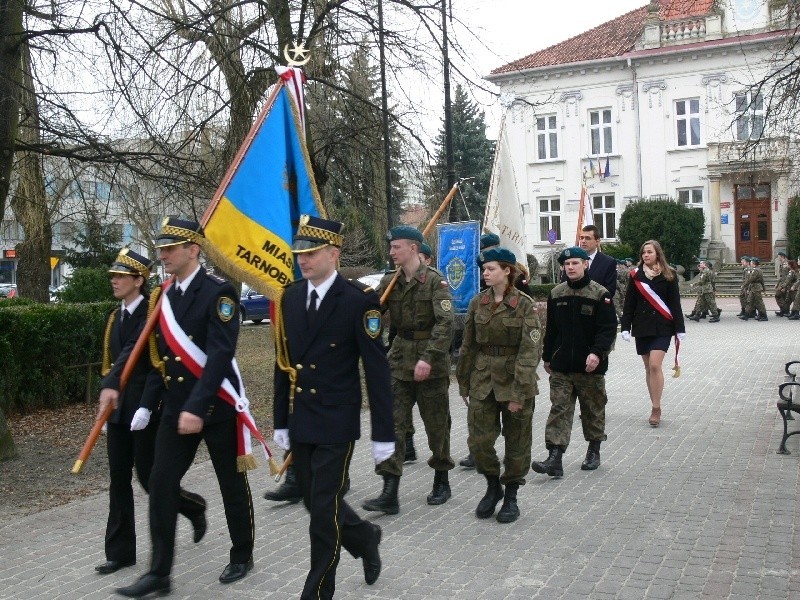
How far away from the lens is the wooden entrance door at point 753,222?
139 ft

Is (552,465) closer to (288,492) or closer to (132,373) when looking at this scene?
(288,492)

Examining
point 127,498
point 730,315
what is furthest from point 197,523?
point 730,315

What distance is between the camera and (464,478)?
8.34m

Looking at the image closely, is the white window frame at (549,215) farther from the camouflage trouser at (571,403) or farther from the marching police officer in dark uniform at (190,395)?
the marching police officer in dark uniform at (190,395)

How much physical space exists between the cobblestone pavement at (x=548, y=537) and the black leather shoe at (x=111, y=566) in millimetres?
52

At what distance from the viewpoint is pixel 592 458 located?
860 cm

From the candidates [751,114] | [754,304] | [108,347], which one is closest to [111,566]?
[108,347]

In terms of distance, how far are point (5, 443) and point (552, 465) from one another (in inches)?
202

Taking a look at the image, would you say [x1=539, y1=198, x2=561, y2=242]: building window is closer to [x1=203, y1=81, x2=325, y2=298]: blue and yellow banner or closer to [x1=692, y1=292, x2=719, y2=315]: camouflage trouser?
[x1=692, y1=292, x2=719, y2=315]: camouflage trouser

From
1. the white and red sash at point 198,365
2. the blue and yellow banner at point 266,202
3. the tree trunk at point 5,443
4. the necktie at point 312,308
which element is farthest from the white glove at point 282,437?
the tree trunk at point 5,443

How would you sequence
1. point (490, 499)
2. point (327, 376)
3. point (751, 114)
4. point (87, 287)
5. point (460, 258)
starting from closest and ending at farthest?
point (327, 376), point (490, 499), point (751, 114), point (460, 258), point (87, 287)

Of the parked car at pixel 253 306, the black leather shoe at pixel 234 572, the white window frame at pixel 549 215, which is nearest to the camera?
the black leather shoe at pixel 234 572

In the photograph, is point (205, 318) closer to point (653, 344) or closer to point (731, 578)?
point (731, 578)

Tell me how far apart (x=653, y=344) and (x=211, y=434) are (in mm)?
6467
